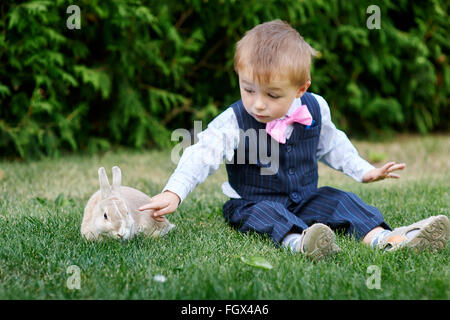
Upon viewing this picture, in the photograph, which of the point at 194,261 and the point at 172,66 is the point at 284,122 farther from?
the point at 172,66

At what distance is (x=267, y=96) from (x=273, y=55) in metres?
0.19

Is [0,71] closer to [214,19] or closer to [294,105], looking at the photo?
[214,19]

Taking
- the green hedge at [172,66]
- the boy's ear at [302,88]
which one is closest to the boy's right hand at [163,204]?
the boy's ear at [302,88]

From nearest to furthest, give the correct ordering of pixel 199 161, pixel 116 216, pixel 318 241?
pixel 318 241 < pixel 116 216 < pixel 199 161

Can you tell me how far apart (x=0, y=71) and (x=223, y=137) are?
2.82 metres

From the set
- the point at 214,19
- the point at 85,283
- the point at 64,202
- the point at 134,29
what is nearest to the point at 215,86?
the point at 214,19

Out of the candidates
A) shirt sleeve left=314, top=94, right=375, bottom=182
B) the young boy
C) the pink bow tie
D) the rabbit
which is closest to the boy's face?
the young boy

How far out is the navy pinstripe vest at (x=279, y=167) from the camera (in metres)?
2.75

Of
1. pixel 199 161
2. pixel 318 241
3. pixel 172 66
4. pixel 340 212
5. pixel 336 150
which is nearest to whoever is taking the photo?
pixel 318 241

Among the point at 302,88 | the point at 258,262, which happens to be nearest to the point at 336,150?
the point at 302,88

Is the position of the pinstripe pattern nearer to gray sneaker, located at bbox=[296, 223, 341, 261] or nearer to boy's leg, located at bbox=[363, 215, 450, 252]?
boy's leg, located at bbox=[363, 215, 450, 252]

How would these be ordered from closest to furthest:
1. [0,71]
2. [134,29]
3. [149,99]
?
[0,71] < [134,29] < [149,99]

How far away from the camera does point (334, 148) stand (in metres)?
3.02
